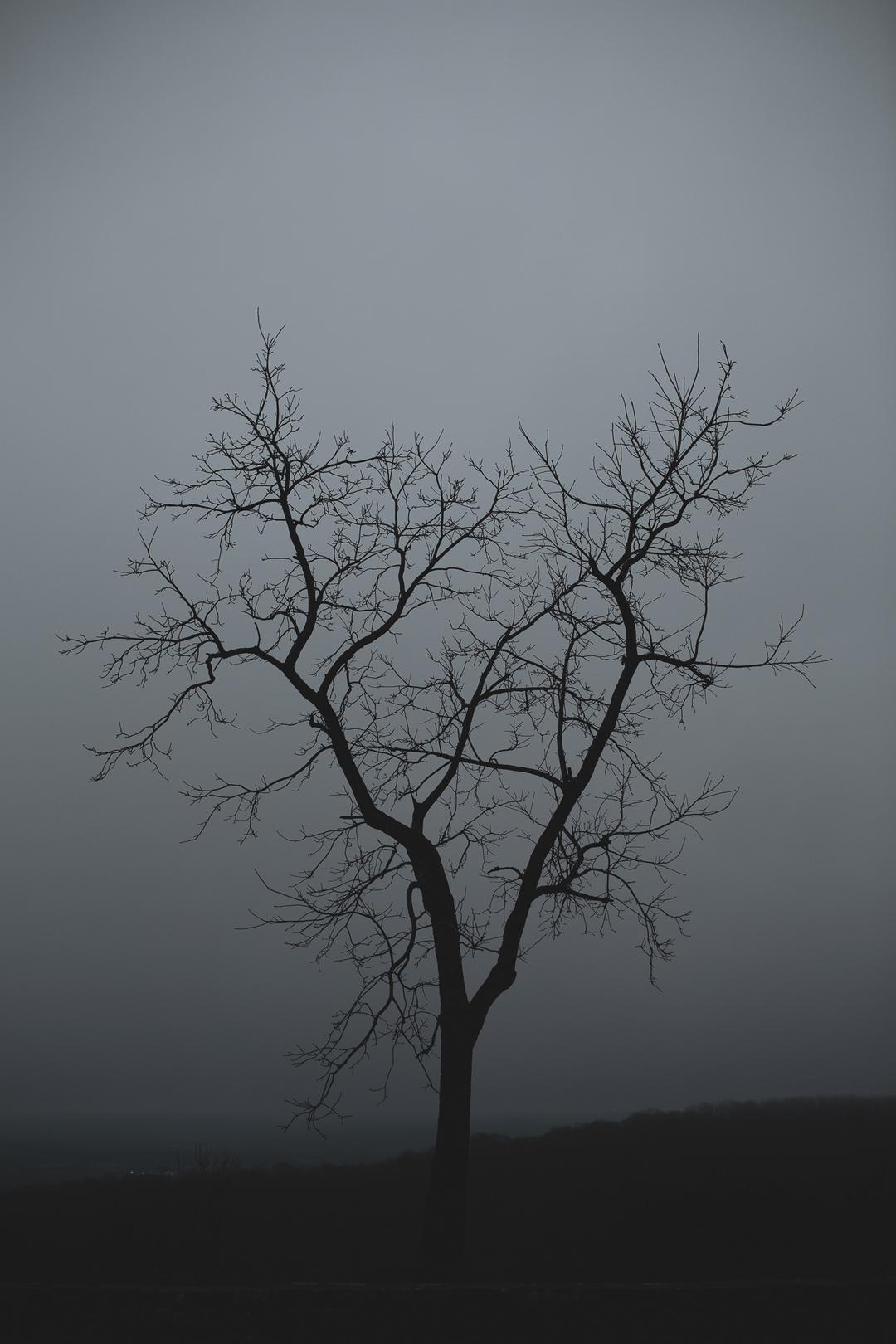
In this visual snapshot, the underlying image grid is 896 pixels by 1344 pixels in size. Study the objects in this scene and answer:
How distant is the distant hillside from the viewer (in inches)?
303

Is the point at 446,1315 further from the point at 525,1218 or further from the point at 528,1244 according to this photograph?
the point at 525,1218


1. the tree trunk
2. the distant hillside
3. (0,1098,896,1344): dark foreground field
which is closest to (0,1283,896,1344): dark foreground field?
(0,1098,896,1344): dark foreground field

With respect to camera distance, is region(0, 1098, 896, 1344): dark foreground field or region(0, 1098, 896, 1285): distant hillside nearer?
region(0, 1098, 896, 1344): dark foreground field

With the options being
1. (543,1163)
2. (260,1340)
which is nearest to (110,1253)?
(260,1340)

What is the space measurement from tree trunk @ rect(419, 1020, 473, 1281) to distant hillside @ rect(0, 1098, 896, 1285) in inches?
13.4

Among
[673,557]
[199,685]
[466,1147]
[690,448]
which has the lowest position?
[466,1147]

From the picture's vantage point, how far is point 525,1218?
9.55 m

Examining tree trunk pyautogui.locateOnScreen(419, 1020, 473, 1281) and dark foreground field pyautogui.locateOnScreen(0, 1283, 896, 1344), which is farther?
tree trunk pyautogui.locateOnScreen(419, 1020, 473, 1281)

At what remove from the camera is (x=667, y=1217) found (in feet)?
29.1

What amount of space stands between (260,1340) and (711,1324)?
238 cm

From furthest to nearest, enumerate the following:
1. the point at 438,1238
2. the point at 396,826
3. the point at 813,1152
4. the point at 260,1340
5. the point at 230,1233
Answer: the point at 813,1152 → the point at 396,826 → the point at 230,1233 → the point at 438,1238 → the point at 260,1340

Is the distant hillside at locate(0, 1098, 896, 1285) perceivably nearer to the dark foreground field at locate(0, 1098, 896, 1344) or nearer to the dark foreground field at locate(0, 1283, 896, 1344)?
the dark foreground field at locate(0, 1098, 896, 1344)

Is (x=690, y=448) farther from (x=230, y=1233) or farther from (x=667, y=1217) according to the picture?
(x=230, y=1233)

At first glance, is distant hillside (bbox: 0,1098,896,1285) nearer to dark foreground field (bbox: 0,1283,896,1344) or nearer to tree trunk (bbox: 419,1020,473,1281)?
tree trunk (bbox: 419,1020,473,1281)
